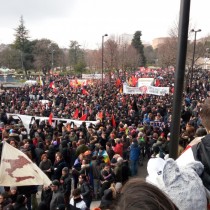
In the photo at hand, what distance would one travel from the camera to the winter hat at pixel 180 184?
1.22m

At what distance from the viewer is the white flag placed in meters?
5.96

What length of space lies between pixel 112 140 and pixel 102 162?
2.01 metres

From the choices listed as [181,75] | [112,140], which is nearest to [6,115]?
[112,140]

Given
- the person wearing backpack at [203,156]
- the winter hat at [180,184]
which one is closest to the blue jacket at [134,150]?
the person wearing backpack at [203,156]

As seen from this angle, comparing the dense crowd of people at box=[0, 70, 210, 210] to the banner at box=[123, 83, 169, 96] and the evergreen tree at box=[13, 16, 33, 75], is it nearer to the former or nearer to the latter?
the banner at box=[123, 83, 169, 96]

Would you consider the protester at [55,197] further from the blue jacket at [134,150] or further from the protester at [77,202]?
the blue jacket at [134,150]

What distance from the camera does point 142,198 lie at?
1014 millimetres

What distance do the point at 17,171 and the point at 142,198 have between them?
5455 millimetres

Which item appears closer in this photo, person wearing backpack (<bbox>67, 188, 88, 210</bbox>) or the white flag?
the white flag

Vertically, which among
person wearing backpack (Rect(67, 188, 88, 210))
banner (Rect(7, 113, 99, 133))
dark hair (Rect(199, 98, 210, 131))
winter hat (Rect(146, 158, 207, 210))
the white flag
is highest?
dark hair (Rect(199, 98, 210, 131))

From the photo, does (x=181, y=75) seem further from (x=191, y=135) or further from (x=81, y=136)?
(x=81, y=136)

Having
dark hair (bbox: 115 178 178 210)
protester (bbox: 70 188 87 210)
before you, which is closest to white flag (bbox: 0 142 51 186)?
protester (bbox: 70 188 87 210)

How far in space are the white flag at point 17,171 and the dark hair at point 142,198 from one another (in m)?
5.29

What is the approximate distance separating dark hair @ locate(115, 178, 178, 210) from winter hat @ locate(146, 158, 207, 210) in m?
0.16
